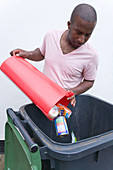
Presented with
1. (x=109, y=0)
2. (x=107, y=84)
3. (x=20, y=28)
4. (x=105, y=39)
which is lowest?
(x=107, y=84)

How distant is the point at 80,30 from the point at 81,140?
0.63 m

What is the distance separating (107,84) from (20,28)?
1114mm

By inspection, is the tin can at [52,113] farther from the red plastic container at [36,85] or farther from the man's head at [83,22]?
the man's head at [83,22]

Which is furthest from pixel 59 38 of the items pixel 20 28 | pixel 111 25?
pixel 111 25

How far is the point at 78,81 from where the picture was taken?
1.47m

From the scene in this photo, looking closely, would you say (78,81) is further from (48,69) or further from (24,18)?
(24,18)

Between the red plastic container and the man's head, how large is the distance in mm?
325

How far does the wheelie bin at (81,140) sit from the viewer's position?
849 millimetres

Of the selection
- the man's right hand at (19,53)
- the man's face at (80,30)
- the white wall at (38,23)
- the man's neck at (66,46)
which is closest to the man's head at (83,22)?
the man's face at (80,30)

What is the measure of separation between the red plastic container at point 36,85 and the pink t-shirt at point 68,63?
0.22 metres

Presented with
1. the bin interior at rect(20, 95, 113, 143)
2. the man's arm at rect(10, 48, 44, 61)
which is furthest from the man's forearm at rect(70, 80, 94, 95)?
the man's arm at rect(10, 48, 44, 61)

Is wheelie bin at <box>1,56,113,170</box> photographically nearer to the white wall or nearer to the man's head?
the man's head

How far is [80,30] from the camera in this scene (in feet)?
3.67

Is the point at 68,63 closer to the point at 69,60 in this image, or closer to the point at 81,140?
the point at 69,60
